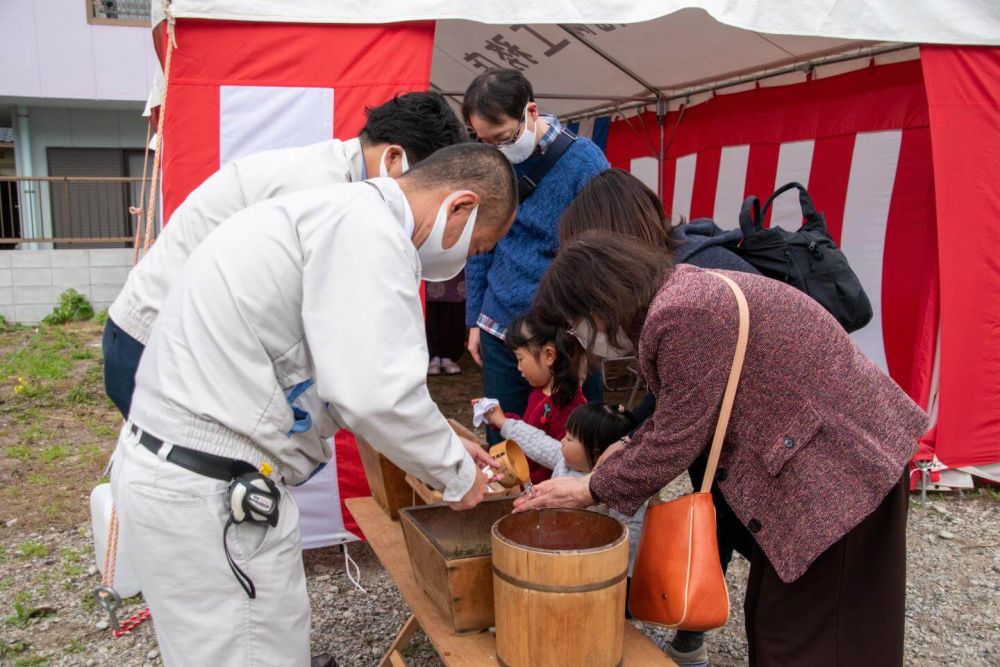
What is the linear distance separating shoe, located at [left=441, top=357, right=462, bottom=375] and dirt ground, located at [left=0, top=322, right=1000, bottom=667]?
2779 millimetres

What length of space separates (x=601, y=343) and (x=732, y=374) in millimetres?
375

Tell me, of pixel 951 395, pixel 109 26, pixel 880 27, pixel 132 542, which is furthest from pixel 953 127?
pixel 109 26

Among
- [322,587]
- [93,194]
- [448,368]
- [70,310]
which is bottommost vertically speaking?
[70,310]

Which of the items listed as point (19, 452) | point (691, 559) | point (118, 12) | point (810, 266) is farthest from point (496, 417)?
point (118, 12)

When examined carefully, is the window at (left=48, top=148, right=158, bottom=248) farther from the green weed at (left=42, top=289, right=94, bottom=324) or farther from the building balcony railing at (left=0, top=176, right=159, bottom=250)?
the green weed at (left=42, top=289, right=94, bottom=324)

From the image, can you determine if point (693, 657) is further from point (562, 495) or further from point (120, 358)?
point (120, 358)

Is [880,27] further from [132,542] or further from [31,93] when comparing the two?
[31,93]

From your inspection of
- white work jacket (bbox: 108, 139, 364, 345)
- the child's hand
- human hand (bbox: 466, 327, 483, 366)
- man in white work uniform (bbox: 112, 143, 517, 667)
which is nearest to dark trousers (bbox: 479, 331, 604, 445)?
human hand (bbox: 466, 327, 483, 366)

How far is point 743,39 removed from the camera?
4.81 meters

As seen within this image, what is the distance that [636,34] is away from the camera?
5.11 metres

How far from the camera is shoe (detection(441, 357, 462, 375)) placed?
274 inches

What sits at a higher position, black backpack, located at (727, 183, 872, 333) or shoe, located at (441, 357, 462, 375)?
black backpack, located at (727, 183, 872, 333)

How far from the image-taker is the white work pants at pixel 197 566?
154 centimetres

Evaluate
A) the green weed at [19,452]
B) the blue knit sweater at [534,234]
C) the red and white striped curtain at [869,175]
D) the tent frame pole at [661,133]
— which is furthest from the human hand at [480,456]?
the tent frame pole at [661,133]
